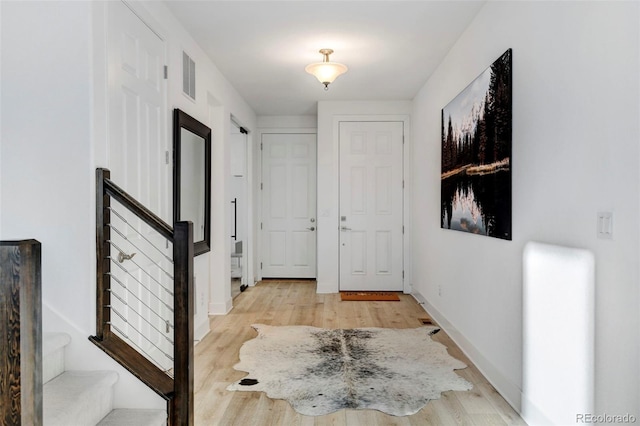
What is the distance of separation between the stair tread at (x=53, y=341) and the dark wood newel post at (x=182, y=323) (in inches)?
20.9

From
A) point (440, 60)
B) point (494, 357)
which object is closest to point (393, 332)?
point (494, 357)

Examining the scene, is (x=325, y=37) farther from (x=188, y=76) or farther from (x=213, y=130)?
(x=213, y=130)

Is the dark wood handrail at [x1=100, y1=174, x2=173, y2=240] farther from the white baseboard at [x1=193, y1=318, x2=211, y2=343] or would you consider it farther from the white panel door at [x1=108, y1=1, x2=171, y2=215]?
the white baseboard at [x1=193, y1=318, x2=211, y2=343]

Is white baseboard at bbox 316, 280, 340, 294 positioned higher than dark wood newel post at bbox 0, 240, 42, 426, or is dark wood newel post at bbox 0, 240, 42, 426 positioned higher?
dark wood newel post at bbox 0, 240, 42, 426

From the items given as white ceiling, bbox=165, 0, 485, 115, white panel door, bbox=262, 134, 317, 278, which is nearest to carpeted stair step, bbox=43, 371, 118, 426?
white ceiling, bbox=165, 0, 485, 115

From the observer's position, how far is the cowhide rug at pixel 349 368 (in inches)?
103

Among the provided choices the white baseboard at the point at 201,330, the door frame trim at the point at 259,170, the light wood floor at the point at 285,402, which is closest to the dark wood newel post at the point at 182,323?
the light wood floor at the point at 285,402

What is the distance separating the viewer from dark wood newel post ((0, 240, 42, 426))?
1201 millimetres

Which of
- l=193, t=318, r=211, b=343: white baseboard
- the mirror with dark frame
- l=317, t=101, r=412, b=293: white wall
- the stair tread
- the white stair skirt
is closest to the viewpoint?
the white stair skirt

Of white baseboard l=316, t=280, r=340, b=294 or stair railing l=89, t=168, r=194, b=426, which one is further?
white baseboard l=316, t=280, r=340, b=294

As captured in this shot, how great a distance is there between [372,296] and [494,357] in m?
2.82

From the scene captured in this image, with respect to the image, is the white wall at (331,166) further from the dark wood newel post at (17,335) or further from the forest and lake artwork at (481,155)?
the dark wood newel post at (17,335)

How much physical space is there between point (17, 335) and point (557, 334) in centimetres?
206

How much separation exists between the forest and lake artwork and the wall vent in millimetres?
2154
